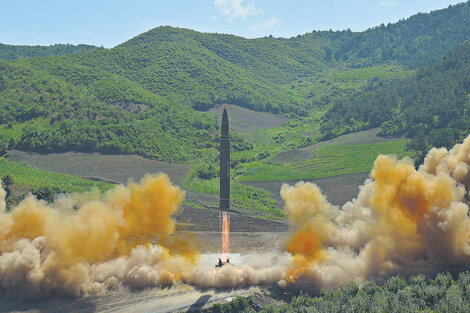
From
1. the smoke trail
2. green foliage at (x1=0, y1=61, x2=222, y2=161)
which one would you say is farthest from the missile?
green foliage at (x1=0, y1=61, x2=222, y2=161)

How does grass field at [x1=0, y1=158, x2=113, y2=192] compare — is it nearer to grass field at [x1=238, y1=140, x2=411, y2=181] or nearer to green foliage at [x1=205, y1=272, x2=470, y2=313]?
grass field at [x1=238, y1=140, x2=411, y2=181]

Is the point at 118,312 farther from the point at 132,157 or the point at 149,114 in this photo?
the point at 149,114

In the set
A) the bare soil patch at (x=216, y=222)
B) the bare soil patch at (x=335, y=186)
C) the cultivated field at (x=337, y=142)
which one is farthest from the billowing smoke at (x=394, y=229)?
the cultivated field at (x=337, y=142)

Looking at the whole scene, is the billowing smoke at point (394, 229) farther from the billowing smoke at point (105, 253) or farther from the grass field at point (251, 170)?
the grass field at point (251, 170)

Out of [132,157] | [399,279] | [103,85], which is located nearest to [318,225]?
[399,279]

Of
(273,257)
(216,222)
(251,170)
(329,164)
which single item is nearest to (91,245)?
(273,257)
